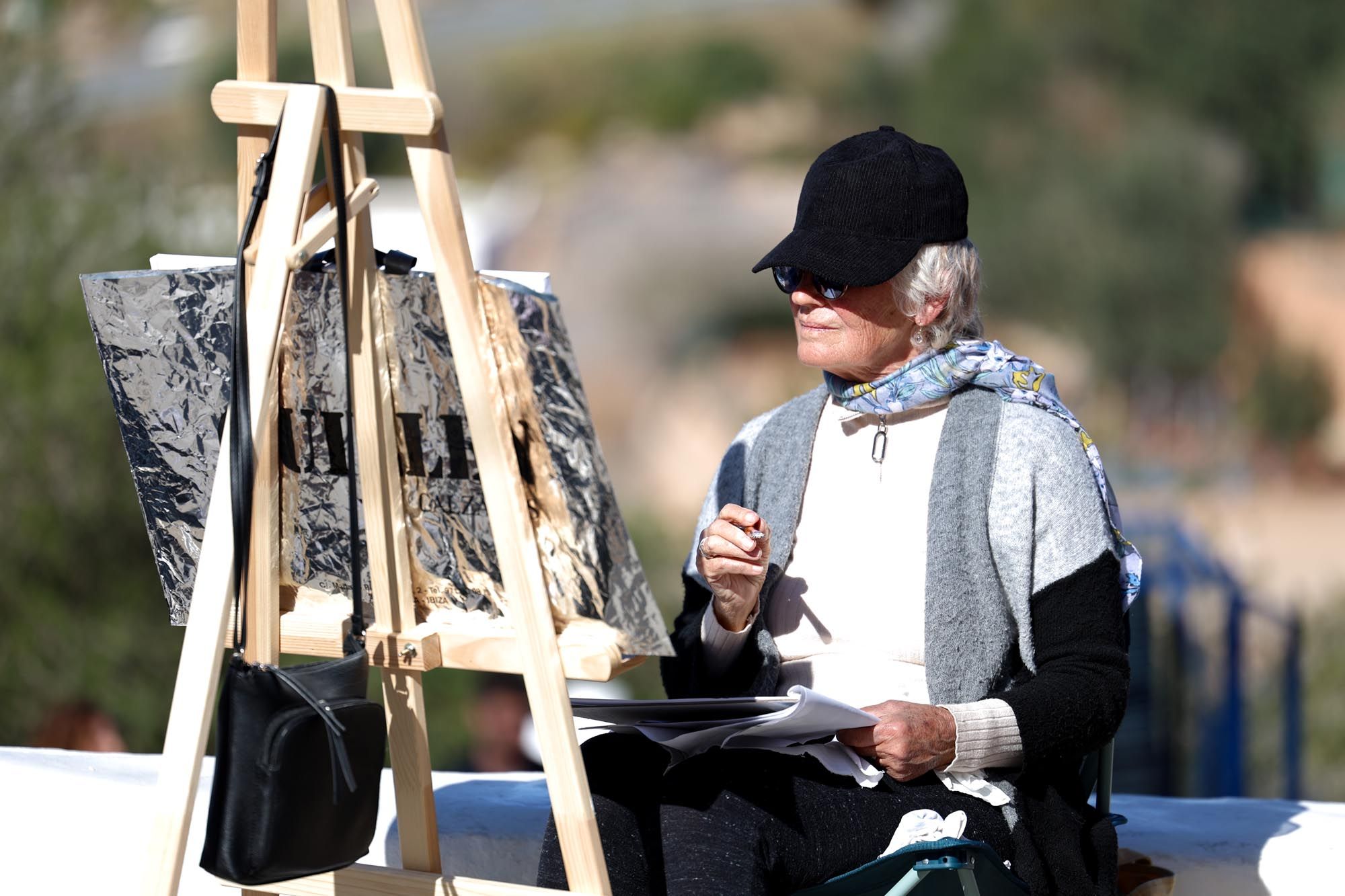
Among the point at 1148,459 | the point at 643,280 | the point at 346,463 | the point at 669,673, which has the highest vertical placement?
the point at 643,280

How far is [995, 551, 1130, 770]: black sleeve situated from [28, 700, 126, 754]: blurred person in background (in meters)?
3.07

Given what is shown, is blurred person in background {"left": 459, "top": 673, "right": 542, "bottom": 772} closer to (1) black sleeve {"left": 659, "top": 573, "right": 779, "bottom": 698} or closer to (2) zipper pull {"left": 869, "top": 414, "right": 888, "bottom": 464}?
(1) black sleeve {"left": 659, "top": 573, "right": 779, "bottom": 698}

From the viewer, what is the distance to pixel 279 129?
1741 mm

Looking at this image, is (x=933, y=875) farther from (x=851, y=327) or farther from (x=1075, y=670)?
(x=851, y=327)

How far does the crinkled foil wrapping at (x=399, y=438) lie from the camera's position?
1723 mm

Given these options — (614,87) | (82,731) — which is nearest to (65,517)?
(82,731)

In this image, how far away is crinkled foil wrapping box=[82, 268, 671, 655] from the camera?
1.72m

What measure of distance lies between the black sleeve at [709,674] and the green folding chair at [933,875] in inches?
13.9

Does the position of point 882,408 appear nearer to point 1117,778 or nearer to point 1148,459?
point 1117,778

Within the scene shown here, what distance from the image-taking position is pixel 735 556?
1972 mm

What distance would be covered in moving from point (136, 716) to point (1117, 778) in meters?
4.50

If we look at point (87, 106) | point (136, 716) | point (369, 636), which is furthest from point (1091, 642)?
point (87, 106)

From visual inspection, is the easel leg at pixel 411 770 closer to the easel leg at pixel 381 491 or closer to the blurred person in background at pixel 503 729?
the easel leg at pixel 381 491

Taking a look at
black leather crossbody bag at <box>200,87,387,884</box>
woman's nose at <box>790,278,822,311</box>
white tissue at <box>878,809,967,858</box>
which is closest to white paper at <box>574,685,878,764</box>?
white tissue at <box>878,809,967,858</box>
